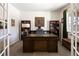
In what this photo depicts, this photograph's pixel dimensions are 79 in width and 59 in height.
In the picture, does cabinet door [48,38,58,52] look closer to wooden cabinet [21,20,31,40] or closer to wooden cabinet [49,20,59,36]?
wooden cabinet [49,20,59,36]

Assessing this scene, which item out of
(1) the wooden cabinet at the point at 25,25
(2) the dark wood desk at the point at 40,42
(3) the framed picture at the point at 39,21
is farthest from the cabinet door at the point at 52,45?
(3) the framed picture at the point at 39,21

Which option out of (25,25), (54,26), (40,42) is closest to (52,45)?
(40,42)

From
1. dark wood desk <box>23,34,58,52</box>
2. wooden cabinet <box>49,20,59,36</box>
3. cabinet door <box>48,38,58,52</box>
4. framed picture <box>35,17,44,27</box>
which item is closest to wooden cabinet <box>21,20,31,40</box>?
framed picture <box>35,17,44,27</box>

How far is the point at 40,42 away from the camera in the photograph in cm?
632

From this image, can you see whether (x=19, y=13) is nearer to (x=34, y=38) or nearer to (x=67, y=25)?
(x=67, y=25)

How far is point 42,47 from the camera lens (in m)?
6.38

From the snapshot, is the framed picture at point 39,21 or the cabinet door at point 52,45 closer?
the cabinet door at point 52,45

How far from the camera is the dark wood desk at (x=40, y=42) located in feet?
20.2

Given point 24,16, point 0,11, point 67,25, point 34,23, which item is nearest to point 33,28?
point 34,23

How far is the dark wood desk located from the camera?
6.17 metres

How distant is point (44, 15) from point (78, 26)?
9.52 meters

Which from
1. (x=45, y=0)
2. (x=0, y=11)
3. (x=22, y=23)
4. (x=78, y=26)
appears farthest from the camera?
(x=22, y=23)

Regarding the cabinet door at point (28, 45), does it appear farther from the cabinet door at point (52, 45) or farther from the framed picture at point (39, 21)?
the framed picture at point (39, 21)

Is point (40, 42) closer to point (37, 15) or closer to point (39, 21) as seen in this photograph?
point (39, 21)
